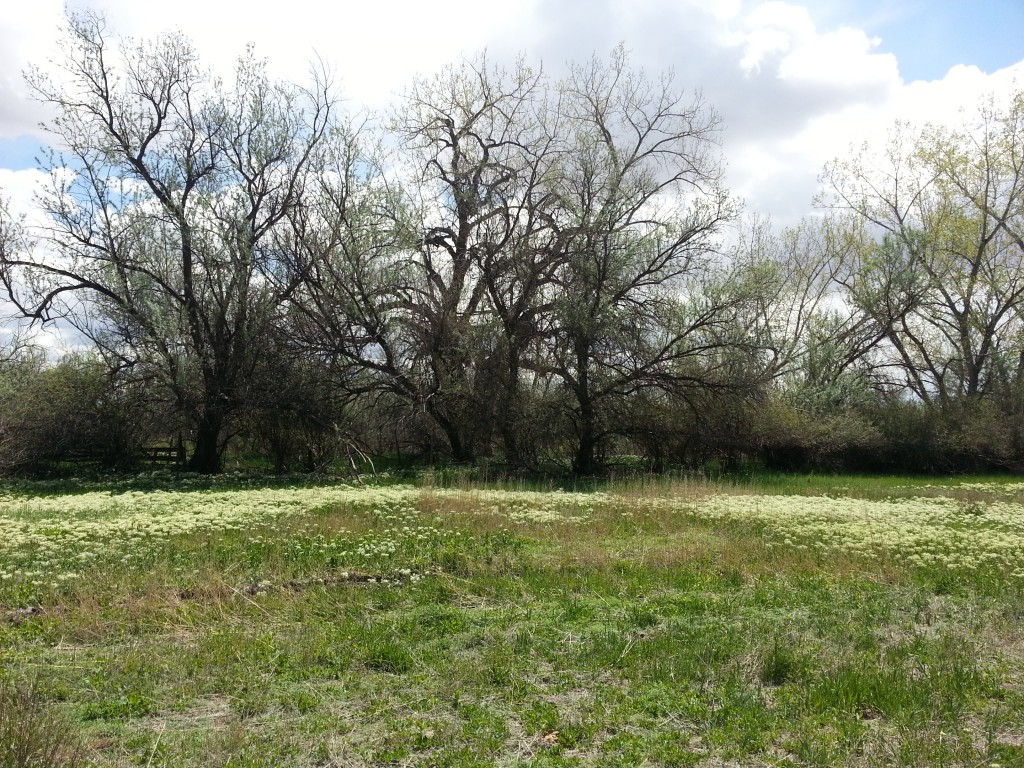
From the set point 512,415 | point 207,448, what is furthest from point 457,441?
point 207,448

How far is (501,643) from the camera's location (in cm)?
712

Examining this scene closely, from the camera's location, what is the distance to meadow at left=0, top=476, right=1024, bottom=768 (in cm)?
505

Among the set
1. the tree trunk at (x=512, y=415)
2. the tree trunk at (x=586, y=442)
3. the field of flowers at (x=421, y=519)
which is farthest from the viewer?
the tree trunk at (x=586, y=442)

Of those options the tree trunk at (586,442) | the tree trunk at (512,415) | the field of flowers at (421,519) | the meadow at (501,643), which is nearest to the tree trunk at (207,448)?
the field of flowers at (421,519)

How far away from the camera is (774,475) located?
29.2 meters

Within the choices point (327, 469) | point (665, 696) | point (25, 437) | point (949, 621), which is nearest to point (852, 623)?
point (949, 621)

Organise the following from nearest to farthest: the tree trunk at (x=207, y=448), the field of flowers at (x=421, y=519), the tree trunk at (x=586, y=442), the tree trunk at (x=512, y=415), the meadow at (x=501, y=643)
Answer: the meadow at (x=501, y=643) < the field of flowers at (x=421, y=519) < the tree trunk at (x=207, y=448) < the tree trunk at (x=512, y=415) < the tree trunk at (x=586, y=442)

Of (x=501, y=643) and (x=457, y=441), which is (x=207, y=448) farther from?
(x=501, y=643)

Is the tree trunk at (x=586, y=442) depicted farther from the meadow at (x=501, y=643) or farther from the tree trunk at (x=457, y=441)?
the meadow at (x=501, y=643)

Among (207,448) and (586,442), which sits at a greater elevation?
(586,442)

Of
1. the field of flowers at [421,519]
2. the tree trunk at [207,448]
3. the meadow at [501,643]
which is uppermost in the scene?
the tree trunk at [207,448]

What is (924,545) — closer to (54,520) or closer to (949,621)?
(949,621)

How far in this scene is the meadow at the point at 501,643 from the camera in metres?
5.05

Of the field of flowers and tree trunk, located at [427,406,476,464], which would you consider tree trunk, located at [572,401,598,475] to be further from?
the field of flowers
